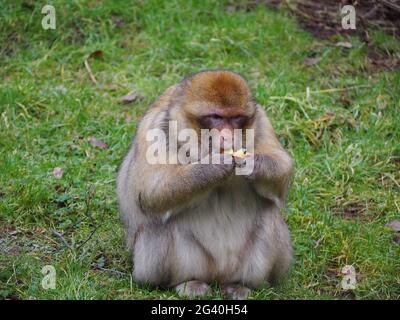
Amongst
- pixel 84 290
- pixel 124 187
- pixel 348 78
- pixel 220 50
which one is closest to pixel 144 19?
pixel 220 50

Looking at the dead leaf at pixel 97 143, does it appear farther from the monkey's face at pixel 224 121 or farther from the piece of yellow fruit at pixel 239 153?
the piece of yellow fruit at pixel 239 153

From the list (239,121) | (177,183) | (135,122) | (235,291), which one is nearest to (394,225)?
(235,291)

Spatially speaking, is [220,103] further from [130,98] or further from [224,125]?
[130,98]

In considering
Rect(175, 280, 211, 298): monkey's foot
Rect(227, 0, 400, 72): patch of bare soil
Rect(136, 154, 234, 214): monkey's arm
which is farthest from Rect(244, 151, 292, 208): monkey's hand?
Rect(227, 0, 400, 72): patch of bare soil

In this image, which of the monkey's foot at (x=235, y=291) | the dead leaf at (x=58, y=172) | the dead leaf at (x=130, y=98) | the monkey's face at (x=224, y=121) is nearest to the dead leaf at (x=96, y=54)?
the dead leaf at (x=130, y=98)

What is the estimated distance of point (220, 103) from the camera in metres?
5.34

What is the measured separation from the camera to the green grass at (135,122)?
631 centimetres

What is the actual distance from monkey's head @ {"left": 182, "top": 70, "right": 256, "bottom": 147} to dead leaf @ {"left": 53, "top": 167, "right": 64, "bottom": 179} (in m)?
2.31

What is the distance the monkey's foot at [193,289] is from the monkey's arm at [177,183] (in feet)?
1.77

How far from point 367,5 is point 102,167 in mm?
4038

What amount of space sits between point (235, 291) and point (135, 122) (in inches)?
122

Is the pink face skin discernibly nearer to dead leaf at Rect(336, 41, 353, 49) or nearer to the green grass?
the green grass

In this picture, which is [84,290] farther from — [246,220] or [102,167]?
[102,167]

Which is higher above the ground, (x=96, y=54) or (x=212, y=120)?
(x=212, y=120)
